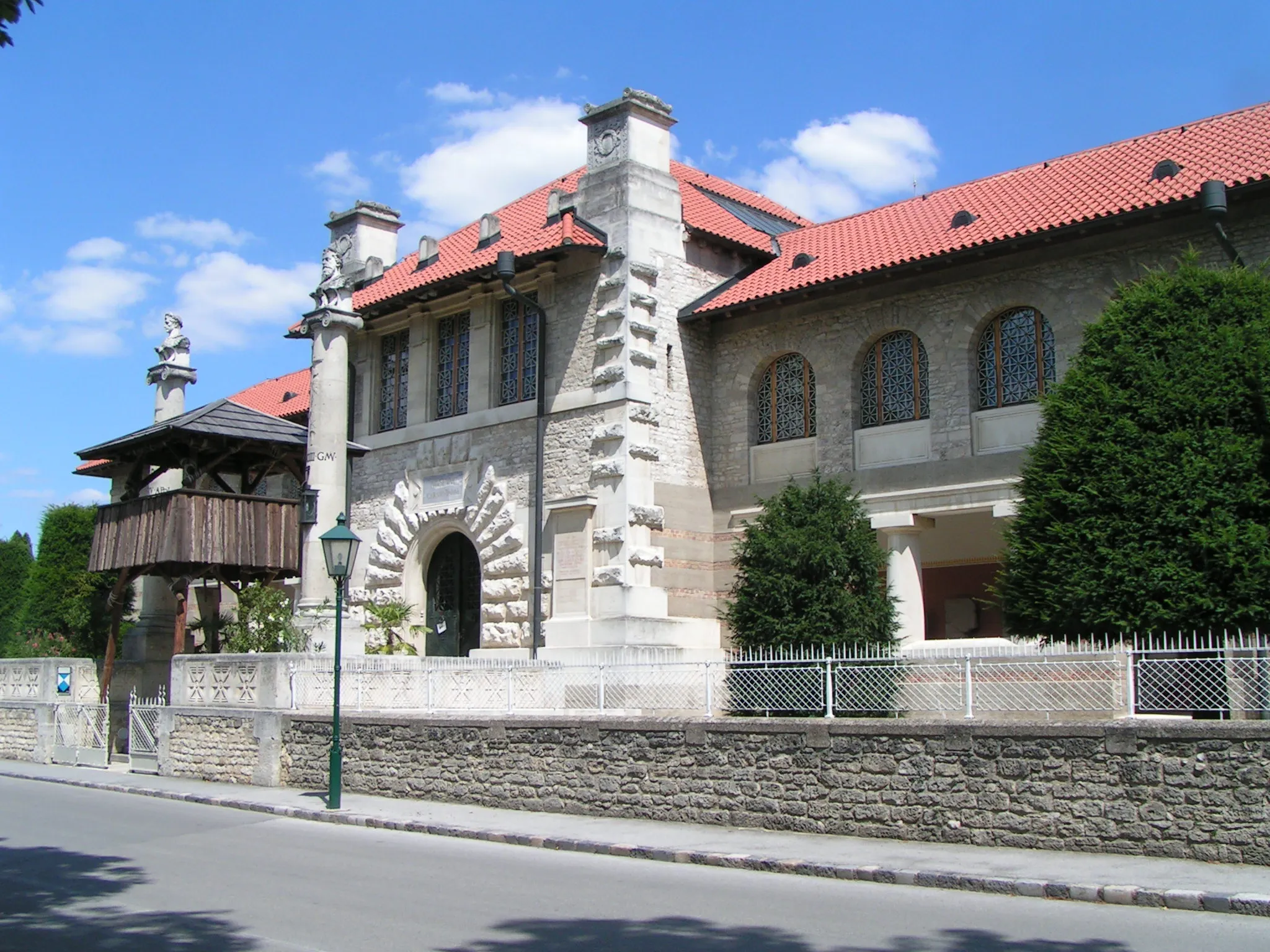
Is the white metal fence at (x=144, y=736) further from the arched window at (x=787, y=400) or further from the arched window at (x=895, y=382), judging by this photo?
the arched window at (x=895, y=382)

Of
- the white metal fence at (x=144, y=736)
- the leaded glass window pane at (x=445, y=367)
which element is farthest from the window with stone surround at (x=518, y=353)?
the white metal fence at (x=144, y=736)

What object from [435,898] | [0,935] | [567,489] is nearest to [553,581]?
[567,489]

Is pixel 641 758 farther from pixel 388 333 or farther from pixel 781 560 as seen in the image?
pixel 388 333

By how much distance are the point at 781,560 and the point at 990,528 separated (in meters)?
6.02

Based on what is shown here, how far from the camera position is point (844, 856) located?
11609 millimetres

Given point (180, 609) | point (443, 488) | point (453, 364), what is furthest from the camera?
point (453, 364)

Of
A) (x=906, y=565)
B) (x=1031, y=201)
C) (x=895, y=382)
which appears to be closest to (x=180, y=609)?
(x=906, y=565)

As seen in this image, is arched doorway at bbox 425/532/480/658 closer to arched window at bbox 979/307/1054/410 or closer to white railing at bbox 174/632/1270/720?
white railing at bbox 174/632/1270/720

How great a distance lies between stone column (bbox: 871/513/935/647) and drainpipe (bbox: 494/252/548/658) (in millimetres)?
5936

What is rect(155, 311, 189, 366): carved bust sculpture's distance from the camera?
29938 mm

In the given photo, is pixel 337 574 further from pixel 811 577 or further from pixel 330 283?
pixel 330 283

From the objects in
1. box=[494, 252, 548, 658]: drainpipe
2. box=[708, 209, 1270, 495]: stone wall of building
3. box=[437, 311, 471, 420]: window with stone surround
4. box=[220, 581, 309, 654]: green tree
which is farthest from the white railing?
box=[437, 311, 471, 420]: window with stone surround

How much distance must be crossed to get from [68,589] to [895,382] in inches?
1015

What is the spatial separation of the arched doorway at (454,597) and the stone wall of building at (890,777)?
7.96 m
